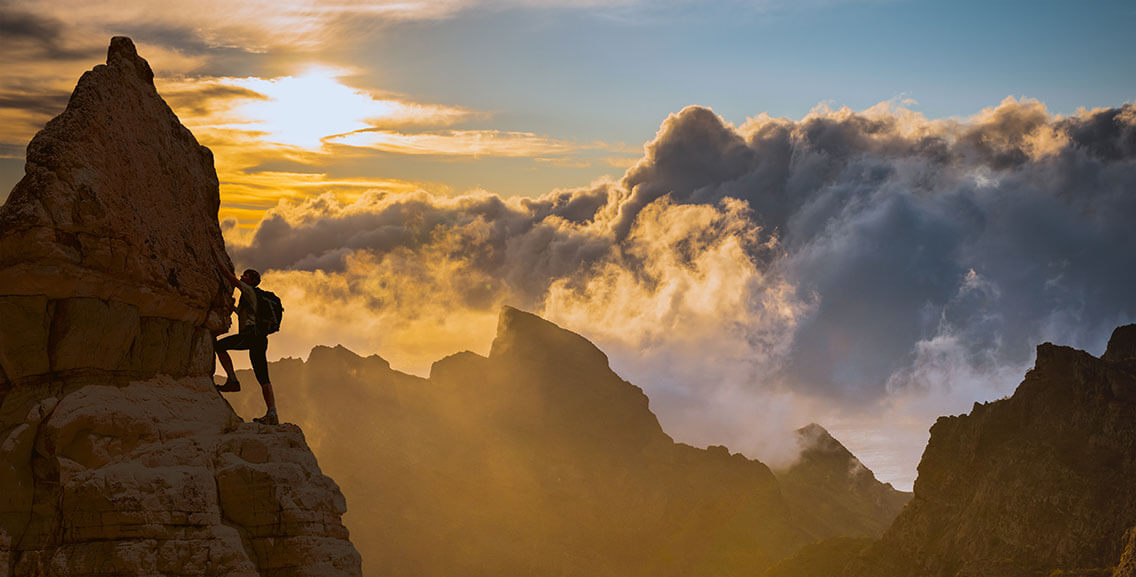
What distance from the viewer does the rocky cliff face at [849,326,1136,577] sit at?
485ft

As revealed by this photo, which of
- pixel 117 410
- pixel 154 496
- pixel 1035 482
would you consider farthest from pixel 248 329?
pixel 1035 482

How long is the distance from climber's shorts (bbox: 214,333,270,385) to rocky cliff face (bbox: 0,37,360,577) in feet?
5.99

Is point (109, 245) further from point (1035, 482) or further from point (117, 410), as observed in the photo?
point (1035, 482)

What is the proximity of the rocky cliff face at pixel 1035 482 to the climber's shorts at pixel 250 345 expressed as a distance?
449 feet

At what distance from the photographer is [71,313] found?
22.5m

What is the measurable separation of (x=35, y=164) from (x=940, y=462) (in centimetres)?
17406

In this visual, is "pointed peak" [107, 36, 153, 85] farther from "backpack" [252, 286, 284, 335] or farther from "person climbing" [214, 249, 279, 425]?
"backpack" [252, 286, 284, 335]

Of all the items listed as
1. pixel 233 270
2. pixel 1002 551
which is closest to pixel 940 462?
pixel 1002 551

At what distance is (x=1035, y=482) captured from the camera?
158125mm

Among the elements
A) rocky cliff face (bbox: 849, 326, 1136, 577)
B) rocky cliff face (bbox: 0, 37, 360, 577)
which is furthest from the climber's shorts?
rocky cliff face (bbox: 849, 326, 1136, 577)

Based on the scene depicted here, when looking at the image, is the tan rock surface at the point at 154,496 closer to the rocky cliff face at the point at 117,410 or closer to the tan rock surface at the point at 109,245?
the rocky cliff face at the point at 117,410

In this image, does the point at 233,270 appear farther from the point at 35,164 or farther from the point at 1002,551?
the point at 1002,551

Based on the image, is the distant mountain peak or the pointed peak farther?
the distant mountain peak

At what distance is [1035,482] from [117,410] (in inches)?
6222
